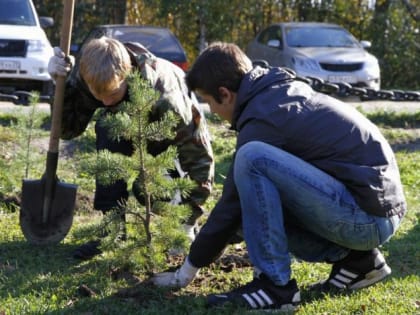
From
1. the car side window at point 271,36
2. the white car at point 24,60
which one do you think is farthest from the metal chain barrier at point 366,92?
the white car at point 24,60

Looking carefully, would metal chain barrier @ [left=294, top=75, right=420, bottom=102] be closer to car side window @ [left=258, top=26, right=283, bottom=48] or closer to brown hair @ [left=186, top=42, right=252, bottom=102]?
car side window @ [left=258, top=26, right=283, bottom=48]

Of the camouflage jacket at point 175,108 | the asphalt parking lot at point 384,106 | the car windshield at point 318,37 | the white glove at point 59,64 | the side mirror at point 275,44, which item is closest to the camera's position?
the camouflage jacket at point 175,108

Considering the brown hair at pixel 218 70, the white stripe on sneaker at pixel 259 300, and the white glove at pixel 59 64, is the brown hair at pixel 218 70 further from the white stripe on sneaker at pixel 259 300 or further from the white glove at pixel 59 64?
the white glove at pixel 59 64

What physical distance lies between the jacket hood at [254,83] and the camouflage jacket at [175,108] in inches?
26.7

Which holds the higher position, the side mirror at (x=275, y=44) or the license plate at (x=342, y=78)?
the side mirror at (x=275, y=44)

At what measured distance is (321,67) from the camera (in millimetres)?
14711

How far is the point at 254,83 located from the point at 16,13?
9.84 metres

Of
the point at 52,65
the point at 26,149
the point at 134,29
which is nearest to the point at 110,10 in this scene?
the point at 134,29

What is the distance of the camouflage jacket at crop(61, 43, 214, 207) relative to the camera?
4102 mm

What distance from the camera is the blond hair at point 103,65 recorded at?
3893mm

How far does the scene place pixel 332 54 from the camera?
1495 centimetres

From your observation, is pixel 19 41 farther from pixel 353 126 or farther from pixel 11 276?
pixel 353 126

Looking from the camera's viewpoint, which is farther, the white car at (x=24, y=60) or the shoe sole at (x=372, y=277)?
the white car at (x=24, y=60)

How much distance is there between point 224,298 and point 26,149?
2.65 metres
